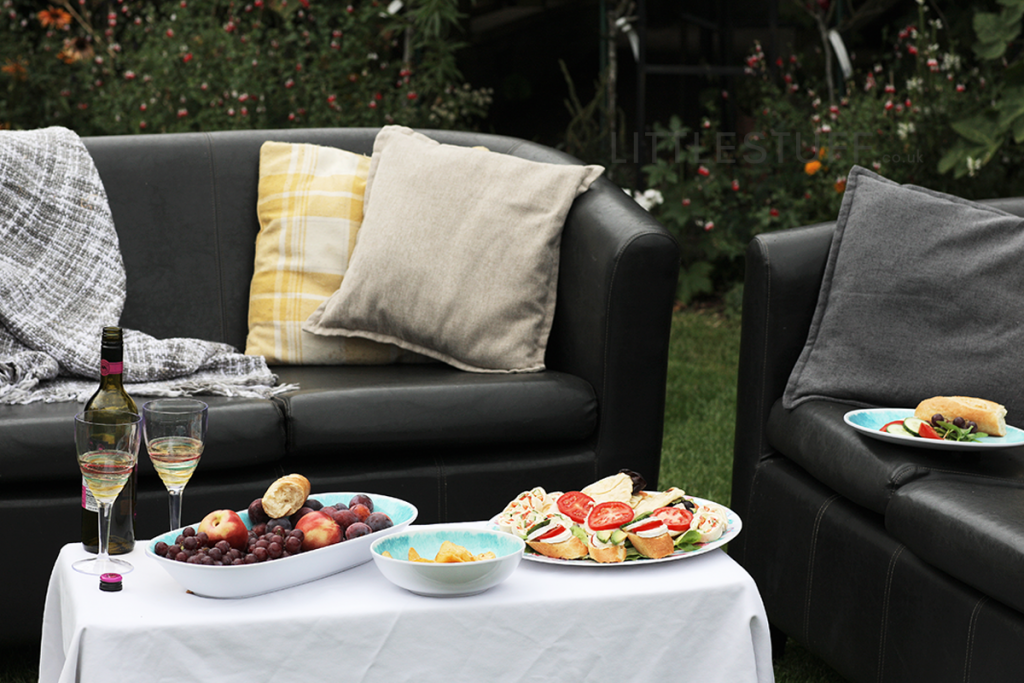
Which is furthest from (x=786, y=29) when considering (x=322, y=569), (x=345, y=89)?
(x=322, y=569)

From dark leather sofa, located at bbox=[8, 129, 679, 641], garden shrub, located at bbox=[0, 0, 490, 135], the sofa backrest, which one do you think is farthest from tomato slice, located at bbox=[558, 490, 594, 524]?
garden shrub, located at bbox=[0, 0, 490, 135]

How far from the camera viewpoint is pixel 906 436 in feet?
5.83

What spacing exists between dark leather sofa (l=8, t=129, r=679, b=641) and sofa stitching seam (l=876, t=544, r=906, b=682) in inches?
25.5

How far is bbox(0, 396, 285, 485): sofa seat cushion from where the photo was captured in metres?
1.93

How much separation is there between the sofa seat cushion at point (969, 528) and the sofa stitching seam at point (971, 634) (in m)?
0.02

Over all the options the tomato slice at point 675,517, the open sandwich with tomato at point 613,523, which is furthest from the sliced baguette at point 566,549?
the tomato slice at point 675,517

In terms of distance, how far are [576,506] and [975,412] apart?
73 cm

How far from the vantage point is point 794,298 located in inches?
85.7

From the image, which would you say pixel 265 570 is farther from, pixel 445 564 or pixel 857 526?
pixel 857 526

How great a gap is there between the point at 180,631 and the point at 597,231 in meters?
1.32

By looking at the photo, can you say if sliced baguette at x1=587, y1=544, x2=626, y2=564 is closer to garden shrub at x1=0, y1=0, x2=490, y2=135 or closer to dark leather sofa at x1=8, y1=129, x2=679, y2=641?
dark leather sofa at x1=8, y1=129, x2=679, y2=641

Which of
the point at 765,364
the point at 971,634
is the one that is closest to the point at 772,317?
the point at 765,364

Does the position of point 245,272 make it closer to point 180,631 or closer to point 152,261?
point 152,261

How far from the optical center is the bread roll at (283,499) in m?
1.40
